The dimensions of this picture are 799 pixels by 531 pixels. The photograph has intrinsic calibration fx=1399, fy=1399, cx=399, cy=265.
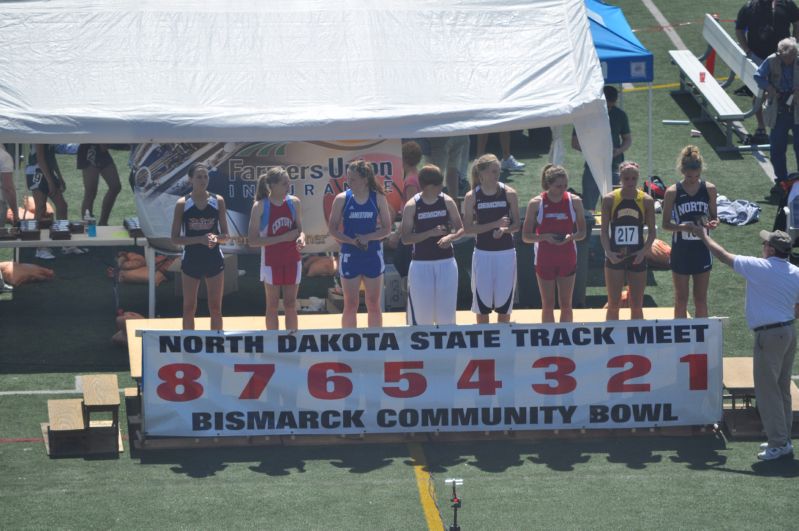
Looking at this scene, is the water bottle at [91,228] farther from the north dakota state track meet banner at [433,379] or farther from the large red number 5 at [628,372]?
the large red number 5 at [628,372]

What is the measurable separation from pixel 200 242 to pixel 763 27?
10.7 meters

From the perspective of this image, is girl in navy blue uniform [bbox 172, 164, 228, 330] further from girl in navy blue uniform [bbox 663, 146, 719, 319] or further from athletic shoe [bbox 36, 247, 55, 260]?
athletic shoe [bbox 36, 247, 55, 260]

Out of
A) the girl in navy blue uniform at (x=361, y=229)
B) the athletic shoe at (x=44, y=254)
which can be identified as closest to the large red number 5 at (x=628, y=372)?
the girl in navy blue uniform at (x=361, y=229)

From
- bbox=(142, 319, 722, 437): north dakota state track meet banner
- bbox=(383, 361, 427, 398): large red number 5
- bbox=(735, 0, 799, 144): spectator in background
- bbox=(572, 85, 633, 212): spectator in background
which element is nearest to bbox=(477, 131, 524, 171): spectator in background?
bbox=(572, 85, 633, 212): spectator in background

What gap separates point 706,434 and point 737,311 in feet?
10.6

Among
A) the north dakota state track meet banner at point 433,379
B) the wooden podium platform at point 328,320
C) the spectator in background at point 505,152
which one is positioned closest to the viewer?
the north dakota state track meet banner at point 433,379

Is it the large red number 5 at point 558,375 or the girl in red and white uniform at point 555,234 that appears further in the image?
the girl in red and white uniform at point 555,234

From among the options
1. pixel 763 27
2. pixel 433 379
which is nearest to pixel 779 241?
pixel 433 379

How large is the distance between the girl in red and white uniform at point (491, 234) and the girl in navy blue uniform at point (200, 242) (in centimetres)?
213

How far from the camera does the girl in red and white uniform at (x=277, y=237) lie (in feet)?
38.6

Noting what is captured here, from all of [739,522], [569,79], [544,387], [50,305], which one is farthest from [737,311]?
[50,305]

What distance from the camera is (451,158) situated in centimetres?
1647

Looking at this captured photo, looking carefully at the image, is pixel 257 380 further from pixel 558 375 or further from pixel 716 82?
pixel 716 82

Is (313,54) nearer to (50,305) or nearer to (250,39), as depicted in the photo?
(250,39)
